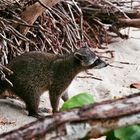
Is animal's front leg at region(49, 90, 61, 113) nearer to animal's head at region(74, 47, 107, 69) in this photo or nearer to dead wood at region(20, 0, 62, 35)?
animal's head at region(74, 47, 107, 69)

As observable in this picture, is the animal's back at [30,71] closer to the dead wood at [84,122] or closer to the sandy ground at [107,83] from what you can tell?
the sandy ground at [107,83]

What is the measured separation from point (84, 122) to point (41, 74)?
2860 millimetres

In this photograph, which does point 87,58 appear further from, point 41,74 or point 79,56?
point 41,74

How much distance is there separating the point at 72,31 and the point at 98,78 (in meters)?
0.58

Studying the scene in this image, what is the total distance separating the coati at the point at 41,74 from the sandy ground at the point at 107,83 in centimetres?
14

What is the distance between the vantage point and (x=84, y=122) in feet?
4.64

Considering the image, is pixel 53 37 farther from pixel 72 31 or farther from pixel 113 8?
pixel 113 8

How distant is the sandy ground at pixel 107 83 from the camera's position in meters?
4.05

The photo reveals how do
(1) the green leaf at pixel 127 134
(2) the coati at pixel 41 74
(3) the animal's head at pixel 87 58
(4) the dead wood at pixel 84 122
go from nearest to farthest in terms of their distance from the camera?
1. (4) the dead wood at pixel 84 122
2. (1) the green leaf at pixel 127 134
3. (2) the coati at pixel 41 74
4. (3) the animal's head at pixel 87 58

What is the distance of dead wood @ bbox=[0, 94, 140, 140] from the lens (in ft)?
4.50

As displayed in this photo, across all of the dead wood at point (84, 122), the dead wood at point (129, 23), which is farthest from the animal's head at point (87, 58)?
the dead wood at point (84, 122)

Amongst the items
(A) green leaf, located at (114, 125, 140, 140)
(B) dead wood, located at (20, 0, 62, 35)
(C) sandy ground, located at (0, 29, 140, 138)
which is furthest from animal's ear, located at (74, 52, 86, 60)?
(A) green leaf, located at (114, 125, 140, 140)

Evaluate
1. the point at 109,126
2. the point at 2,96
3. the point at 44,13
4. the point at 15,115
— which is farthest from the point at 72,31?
the point at 109,126

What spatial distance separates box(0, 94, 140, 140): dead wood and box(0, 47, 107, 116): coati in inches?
107
